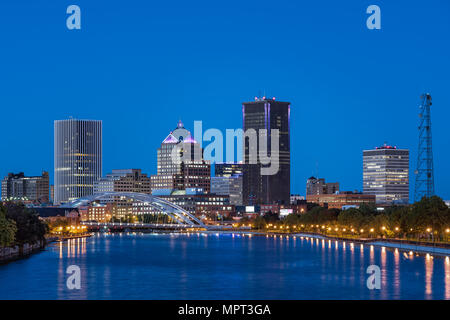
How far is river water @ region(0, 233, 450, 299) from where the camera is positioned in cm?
6894

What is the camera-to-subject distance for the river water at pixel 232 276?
2714 inches

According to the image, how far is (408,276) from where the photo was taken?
7969 cm

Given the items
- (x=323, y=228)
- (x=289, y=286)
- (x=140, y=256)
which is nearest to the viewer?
(x=289, y=286)

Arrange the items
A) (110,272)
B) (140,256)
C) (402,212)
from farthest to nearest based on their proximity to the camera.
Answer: (402,212)
(140,256)
(110,272)

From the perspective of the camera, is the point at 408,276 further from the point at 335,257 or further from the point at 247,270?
the point at 335,257

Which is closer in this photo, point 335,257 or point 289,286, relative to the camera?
point 289,286

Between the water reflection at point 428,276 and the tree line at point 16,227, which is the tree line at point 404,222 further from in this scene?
the tree line at point 16,227

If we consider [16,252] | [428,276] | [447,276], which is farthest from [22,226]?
[447,276]

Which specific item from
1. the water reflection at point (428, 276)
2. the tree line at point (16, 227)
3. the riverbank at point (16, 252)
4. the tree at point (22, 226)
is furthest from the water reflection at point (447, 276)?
the tree at point (22, 226)

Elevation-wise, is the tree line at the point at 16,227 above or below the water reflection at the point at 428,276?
above

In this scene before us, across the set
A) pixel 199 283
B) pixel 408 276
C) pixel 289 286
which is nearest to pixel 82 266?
pixel 199 283

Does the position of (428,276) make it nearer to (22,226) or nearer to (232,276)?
(232,276)

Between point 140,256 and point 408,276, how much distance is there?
176 ft

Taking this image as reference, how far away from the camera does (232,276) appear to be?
86188mm
